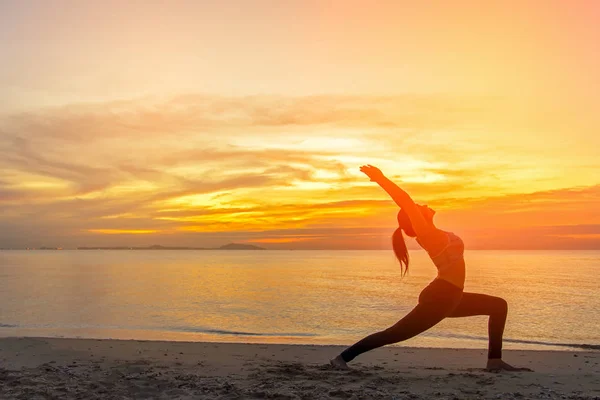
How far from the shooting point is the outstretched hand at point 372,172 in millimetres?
7633

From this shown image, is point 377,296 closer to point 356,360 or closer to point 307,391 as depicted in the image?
point 356,360

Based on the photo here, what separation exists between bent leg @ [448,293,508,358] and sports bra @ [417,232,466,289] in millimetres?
438

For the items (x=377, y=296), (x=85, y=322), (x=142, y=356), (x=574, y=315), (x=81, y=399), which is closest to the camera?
(x=81, y=399)

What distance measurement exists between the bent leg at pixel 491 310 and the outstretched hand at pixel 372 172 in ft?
7.45

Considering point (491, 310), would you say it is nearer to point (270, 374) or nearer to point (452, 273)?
point (452, 273)

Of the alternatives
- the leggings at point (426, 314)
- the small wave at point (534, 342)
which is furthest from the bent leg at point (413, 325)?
the small wave at point (534, 342)

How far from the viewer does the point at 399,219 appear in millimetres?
7859

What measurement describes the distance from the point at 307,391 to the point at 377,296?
79.7ft

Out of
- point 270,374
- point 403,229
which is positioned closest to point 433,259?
point 403,229

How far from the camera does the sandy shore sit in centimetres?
683

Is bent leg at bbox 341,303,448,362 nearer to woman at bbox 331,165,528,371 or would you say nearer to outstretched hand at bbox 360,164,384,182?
woman at bbox 331,165,528,371

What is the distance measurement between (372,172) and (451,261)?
1711mm

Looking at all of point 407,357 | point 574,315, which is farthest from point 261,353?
point 574,315

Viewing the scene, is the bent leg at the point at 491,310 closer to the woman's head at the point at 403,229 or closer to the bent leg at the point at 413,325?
the bent leg at the point at 413,325
